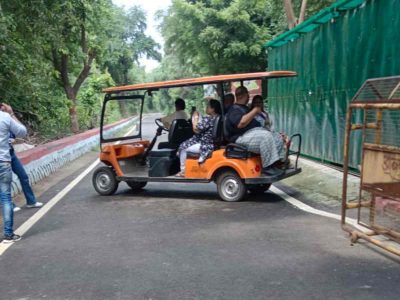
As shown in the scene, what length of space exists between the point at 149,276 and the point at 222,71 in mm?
24195

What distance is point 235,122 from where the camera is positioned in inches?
309

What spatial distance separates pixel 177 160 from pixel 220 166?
1040 mm

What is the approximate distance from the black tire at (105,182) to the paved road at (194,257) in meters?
1.33

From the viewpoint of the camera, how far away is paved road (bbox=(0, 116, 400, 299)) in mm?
4203

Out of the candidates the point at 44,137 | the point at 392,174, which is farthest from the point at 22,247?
the point at 44,137

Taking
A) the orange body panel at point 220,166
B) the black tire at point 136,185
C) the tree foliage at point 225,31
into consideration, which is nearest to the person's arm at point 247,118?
the orange body panel at point 220,166

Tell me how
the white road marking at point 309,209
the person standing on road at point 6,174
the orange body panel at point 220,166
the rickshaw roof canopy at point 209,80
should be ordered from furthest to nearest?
1. the orange body panel at point 220,166
2. the rickshaw roof canopy at point 209,80
3. the white road marking at point 309,209
4. the person standing on road at point 6,174

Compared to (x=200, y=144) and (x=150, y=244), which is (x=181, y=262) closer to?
(x=150, y=244)

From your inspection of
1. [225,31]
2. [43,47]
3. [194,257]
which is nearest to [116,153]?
[194,257]

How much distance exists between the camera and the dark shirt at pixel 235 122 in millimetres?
7867

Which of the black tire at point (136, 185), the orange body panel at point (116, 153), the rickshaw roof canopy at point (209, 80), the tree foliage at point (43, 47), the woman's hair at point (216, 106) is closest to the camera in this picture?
the rickshaw roof canopy at point (209, 80)

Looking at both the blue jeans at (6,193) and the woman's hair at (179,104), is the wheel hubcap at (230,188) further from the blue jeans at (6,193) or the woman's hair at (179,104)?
the blue jeans at (6,193)

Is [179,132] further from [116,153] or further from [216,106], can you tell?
[116,153]

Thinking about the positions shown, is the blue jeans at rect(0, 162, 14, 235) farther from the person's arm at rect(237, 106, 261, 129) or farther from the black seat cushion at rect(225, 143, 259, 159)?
the person's arm at rect(237, 106, 261, 129)
